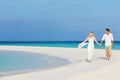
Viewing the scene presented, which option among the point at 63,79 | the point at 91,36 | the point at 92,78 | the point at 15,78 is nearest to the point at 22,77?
the point at 15,78

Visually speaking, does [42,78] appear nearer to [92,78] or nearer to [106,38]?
[92,78]

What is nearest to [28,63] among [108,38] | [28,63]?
[28,63]

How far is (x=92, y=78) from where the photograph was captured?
1009 centimetres

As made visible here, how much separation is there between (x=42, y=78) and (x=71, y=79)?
1.05 metres

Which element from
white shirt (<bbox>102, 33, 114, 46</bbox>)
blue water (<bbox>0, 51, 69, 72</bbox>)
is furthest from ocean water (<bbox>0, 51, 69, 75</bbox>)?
white shirt (<bbox>102, 33, 114, 46</bbox>)

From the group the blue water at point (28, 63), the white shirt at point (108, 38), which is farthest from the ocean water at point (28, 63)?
the white shirt at point (108, 38)

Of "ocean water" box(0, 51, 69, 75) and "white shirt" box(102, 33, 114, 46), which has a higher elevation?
"white shirt" box(102, 33, 114, 46)

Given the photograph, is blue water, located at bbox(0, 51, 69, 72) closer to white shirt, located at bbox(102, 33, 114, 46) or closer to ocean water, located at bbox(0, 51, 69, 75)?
ocean water, located at bbox(0, 51, 69, 75)

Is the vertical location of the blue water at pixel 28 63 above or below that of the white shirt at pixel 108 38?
below

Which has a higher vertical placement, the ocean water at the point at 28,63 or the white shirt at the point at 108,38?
the white shirt at the point at 108,38

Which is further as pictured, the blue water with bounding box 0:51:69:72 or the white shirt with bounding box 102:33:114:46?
the white shirt with bounding box 102:33:114:46

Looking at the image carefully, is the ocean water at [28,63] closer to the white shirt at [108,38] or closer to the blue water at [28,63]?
the blue water at [28,63]

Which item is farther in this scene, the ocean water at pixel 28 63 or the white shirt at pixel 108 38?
the white shirt at pixel 108 38

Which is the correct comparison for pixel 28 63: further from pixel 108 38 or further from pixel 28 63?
pixel 108 38
